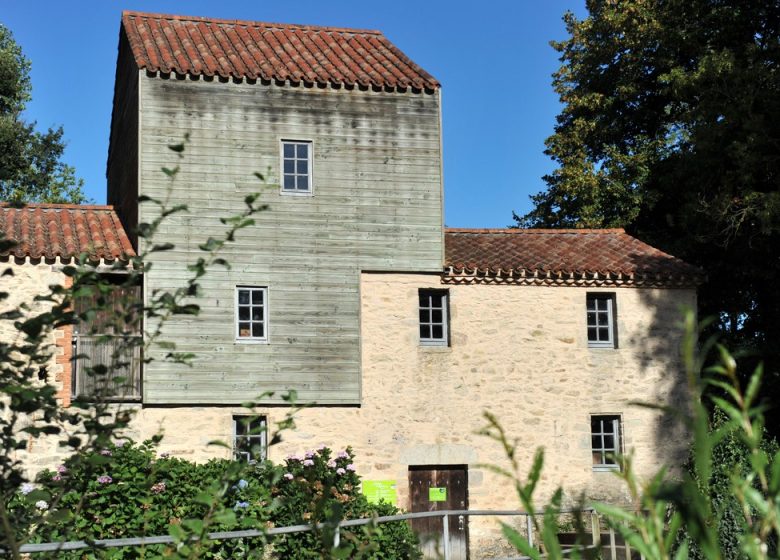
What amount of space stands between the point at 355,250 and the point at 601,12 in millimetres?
13794

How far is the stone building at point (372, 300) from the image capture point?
61.9 ft

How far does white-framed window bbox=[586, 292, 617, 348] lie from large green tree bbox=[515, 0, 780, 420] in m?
2.85

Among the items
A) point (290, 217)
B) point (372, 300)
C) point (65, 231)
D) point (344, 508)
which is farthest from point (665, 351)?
point (65, 231)

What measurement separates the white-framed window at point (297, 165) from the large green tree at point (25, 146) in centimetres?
1559

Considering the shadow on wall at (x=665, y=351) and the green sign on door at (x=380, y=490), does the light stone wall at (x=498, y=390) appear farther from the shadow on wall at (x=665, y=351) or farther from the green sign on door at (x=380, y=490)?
the green sign on door at (x=380, y=490)

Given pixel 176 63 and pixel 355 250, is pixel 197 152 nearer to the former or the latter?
pixel 176 63

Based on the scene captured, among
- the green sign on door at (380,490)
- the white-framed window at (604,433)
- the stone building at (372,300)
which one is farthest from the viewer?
the white-framed window at (604,433)

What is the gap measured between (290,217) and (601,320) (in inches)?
245

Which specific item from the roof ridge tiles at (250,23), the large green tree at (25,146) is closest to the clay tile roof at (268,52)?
the roof ridge tiles at (250,23)

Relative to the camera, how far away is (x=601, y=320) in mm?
20656

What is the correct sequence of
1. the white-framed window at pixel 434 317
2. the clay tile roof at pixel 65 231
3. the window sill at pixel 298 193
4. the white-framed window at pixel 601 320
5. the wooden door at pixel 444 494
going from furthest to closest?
the white-framed window at pixel 601 320 < the white-framed window at pixel 434 317 < the window sill at pixel 298 193 < the wooden door at pixel 444 494 < the clay tile roof at pixel 65 231

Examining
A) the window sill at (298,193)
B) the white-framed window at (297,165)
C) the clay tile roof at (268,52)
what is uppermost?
the clay tile roof at (268,52)

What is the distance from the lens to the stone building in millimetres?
18875

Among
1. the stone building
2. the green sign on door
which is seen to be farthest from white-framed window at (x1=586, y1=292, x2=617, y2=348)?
the green sign on door
